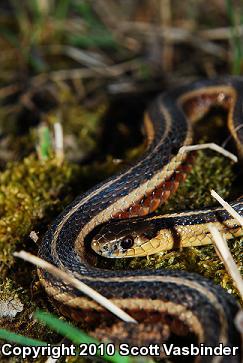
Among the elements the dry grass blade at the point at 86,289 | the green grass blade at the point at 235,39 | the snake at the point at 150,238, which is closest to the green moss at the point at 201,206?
the snake at the point at 150,238

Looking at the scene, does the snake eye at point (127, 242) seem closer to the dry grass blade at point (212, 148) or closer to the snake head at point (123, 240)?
the snake head at point (123, 240)

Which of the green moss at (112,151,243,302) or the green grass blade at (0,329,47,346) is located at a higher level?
the green moss at (112,151,243,302)

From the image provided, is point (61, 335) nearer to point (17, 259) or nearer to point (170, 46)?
point (17, 259)

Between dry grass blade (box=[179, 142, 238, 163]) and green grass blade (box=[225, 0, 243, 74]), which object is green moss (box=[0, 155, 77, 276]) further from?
green grass blade (box=[225, 0, 243, 74])

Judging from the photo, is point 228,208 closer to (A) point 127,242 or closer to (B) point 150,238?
(B) point 150,238

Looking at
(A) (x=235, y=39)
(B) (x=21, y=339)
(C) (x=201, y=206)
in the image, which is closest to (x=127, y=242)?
(C) (x=201, y=206)

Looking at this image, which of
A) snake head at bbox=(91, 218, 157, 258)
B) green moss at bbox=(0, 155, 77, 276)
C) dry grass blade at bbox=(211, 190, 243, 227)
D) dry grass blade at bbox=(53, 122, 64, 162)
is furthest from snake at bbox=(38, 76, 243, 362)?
dry grass blade at bbox=(53, 122, 64, 162)

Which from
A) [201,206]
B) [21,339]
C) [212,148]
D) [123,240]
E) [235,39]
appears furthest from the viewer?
[235,39]

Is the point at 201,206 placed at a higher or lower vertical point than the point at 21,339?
higher
